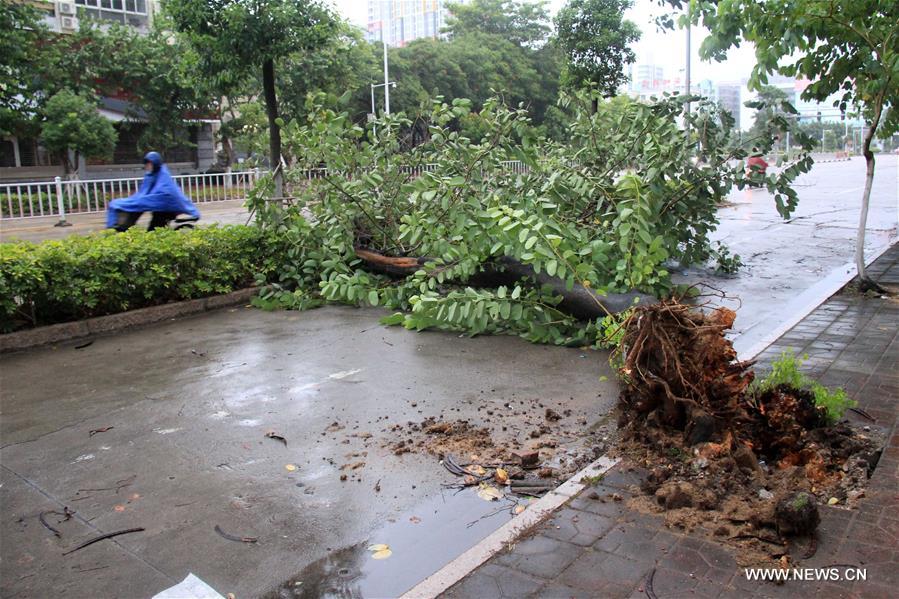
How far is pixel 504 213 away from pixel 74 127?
24.5m

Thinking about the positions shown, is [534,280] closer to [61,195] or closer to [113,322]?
[113,322]

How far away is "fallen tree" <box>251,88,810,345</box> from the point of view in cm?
737

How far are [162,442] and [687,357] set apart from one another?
352 centimetres

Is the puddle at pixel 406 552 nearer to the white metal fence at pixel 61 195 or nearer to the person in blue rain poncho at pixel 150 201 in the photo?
the person in blue rain poncho at pixel 150 201

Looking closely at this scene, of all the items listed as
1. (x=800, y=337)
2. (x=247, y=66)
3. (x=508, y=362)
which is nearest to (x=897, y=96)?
(x=800, y=337)

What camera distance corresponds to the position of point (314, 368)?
271 inches

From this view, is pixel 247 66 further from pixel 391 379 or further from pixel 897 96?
pixel 897 96

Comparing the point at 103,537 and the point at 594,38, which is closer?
the point at 103,537

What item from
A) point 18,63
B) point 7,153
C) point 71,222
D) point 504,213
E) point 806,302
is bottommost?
point 806,302

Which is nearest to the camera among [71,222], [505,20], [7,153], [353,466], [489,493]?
[489,493]

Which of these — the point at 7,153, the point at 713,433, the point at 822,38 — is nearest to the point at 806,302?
the point at 822,38

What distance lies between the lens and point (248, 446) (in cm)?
510

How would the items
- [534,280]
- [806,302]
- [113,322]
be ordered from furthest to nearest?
[806,302] → [113,322] → [534,280]

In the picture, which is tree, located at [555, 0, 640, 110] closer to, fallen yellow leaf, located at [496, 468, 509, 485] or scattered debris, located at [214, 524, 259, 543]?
fallen yellow leaf, located at [496, 468, 509, 485]
